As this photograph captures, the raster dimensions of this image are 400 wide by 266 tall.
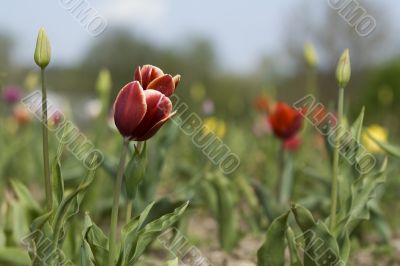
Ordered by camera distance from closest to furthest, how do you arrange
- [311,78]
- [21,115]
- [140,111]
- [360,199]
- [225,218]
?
1. [140,111]
2. [360,199]
3. [225,218]
4. [311,78]
5. [21,115]

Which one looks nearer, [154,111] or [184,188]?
[154,111]

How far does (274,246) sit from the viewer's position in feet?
5.06

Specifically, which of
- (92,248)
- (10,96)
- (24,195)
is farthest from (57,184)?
(10,96)

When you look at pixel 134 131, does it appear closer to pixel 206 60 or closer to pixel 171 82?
pixel 171 82

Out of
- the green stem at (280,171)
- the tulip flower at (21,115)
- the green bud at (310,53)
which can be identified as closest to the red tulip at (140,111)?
the green bud at (310,53)

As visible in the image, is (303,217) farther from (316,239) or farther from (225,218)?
(225,218)

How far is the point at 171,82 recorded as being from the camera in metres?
1.23

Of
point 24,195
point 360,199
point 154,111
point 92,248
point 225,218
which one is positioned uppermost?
point 24,195

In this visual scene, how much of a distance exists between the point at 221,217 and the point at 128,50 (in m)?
22.4

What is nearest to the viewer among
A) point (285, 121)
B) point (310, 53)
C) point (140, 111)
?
point (140, 111)

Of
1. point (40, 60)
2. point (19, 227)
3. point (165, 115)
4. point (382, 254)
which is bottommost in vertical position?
point (382, 254)

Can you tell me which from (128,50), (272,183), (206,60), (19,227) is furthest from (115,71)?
(19,227)

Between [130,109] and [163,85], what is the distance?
0.33 feet

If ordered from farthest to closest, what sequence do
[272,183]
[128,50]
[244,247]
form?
A: 1. [128,50]
2. [272,183]
3. [244,247]
